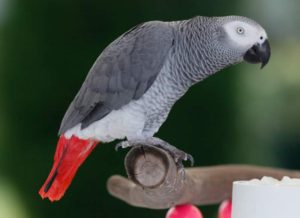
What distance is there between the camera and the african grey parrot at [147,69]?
99 cm

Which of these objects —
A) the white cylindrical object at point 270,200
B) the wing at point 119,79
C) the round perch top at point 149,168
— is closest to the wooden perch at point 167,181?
the round perch top at point 149,168

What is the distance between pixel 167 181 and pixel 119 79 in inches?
8.5

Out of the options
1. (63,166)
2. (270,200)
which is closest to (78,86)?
(63,166)

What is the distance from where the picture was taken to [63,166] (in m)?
1.04

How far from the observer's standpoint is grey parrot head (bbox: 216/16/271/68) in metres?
0.98

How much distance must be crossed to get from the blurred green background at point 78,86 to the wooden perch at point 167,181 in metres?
0.28

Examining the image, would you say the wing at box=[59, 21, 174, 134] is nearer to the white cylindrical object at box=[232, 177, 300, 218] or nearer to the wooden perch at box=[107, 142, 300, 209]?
the wooden perch at box=[107, 142, 300, 209]

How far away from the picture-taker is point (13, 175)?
1424 millimetres

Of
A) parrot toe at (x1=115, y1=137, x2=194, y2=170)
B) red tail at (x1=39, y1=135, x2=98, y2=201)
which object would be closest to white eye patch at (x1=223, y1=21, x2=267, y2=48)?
parrot toe at (x1=115, y1=137, x2=194, y2=170)

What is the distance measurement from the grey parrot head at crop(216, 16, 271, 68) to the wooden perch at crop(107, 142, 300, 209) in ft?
0.78

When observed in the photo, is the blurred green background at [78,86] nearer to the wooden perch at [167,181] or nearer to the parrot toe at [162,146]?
the wooden perch at [167,181]

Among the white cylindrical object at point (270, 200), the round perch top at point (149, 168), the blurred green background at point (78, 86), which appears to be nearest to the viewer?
the white cylindrical object at point (270, 200)

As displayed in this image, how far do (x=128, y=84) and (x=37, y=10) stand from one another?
59 centimetres

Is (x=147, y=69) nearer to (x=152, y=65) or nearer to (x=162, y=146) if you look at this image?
(x=152, y=65)
